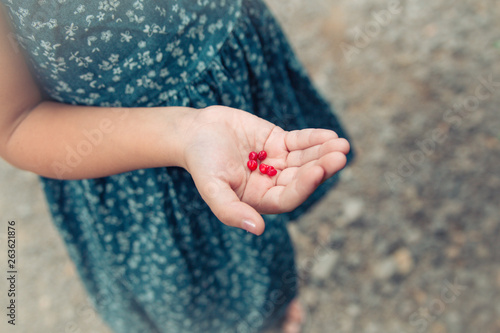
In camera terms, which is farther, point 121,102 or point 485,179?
point 485,179

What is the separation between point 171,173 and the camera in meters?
1.31

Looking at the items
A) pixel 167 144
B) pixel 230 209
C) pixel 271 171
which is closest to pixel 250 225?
pixel 230 209

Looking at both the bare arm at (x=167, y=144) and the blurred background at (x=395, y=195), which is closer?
the bare arm at (x=167, y=144)

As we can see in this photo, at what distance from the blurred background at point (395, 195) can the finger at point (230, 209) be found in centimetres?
157

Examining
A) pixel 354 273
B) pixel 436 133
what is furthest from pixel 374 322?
pixel 436 133

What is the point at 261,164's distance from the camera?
3.61 feet

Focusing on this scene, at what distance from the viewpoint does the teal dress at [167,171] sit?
3.39ft

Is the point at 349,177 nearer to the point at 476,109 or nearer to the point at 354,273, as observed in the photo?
the point at 354,273

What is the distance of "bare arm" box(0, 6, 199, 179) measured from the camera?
3.58ft

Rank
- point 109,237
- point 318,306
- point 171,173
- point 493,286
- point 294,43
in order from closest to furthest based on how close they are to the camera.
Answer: point 171,173
point 109,237
point 493,286
point 318,306
point 294,43

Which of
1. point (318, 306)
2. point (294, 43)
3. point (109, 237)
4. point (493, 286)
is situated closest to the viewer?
point (109, 237)

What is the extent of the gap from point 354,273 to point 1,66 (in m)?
1.97

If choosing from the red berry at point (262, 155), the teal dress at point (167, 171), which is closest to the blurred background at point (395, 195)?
the teal dress at point (167, 171)

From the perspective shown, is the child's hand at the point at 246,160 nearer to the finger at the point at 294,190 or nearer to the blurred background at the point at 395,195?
the finger at the point at 294,190
